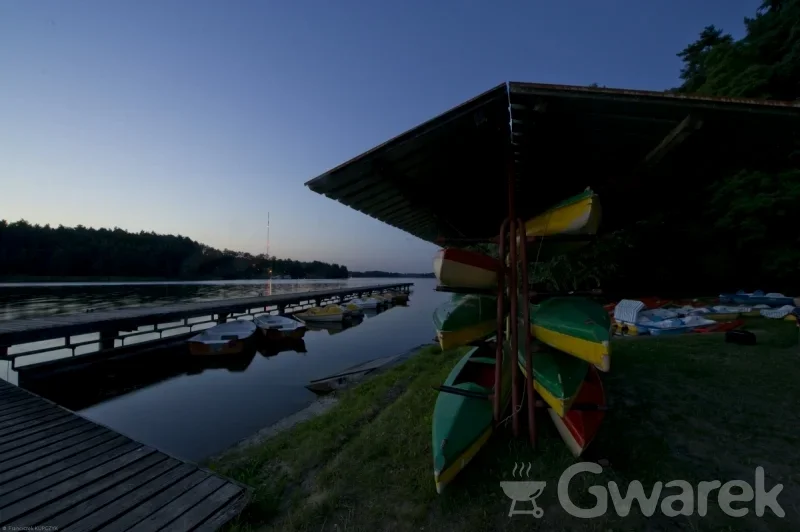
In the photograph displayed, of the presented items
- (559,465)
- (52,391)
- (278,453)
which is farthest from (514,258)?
(52,391)

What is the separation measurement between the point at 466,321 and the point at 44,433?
27.4 feet

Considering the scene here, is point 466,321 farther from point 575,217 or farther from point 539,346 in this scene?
point 575,217

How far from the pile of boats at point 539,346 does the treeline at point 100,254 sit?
4780 inches

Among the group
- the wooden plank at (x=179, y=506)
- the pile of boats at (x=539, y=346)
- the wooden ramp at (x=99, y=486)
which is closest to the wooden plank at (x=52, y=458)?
the wooden ramp at (x=99, y=486)

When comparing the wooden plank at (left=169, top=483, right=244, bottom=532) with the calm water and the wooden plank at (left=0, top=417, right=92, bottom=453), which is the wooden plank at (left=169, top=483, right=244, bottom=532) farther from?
the calm water

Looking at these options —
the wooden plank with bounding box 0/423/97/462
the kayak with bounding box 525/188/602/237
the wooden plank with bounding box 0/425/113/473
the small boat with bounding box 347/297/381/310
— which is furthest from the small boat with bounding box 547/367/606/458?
the small boat with bounding box 347/297/381/310

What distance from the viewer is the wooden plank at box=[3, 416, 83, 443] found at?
21.2ft

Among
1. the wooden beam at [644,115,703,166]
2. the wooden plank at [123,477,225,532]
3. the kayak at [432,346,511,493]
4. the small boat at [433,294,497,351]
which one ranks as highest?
the wooden beam at [644,115,703,166]

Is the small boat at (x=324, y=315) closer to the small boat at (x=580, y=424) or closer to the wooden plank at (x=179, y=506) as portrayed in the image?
the wooden plank at (x=179, y=506)

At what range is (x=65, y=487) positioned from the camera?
501cm

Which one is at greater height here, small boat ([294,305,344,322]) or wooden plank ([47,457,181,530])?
wooden plank ([47,457,181,530])

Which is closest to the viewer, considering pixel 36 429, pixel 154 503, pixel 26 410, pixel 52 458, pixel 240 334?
pixel 154 503

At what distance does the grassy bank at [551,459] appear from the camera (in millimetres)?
3875

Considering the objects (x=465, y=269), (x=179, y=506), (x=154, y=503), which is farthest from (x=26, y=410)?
(x=465, y=269)
